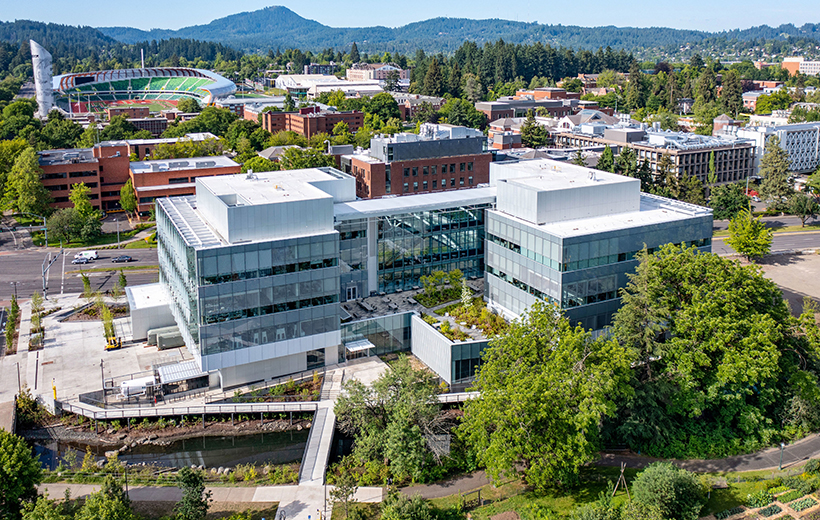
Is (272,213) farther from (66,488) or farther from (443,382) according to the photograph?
(66,488)

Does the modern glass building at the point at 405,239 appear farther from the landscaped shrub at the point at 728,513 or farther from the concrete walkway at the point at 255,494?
Result: the landscaped shrub at the point at 728,513

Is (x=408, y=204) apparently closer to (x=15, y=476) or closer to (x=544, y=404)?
(x=544, y=404)

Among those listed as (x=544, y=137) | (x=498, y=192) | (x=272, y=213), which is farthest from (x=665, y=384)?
(x=544, y=137)

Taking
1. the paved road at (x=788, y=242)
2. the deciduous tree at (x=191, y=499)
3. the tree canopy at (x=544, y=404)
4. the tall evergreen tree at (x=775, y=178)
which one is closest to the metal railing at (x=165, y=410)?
the deciduous tree at (x=191, y=499)

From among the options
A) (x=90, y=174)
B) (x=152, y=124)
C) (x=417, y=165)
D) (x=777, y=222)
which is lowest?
(x=777, y=222)

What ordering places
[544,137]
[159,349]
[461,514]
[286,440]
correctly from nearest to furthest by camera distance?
[461,514]
[286,440]
[159,349]
[544,137]

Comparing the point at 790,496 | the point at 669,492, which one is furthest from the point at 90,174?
the point at 790,496
